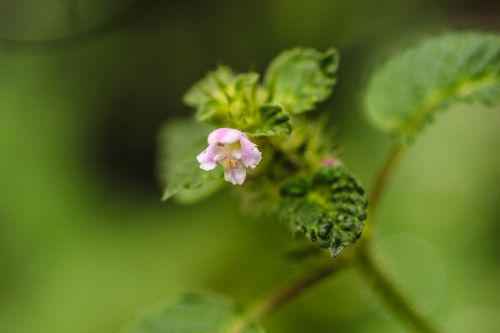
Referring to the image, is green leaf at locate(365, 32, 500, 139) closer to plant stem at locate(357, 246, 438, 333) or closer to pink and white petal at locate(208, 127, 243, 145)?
plant stem at locate(357, 246, 438, 333)

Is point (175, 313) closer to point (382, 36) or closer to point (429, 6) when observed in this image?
point (382, 36)

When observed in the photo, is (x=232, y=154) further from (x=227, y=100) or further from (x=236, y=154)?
(x=227, y=100)

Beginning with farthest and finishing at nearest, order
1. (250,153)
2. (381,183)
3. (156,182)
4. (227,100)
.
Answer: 1. (156,182)
2. (381,183)
3. (227,100)
4. (250,153)

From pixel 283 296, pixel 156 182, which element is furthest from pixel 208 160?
pixel 156 182

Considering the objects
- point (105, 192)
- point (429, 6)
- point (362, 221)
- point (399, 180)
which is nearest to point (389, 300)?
point (362, 221)

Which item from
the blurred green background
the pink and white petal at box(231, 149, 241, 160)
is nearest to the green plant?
the pink and white petal at box(231, 149, 241, 160)
